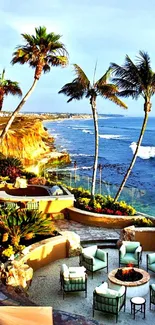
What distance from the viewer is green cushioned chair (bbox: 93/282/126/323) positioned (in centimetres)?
1030

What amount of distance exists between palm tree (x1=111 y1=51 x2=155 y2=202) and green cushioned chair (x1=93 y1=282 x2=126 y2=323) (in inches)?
411

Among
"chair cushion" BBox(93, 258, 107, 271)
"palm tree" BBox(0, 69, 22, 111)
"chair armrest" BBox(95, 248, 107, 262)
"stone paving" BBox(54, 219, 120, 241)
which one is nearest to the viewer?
"chair cushion" BBox(93, 258, 107, 271)

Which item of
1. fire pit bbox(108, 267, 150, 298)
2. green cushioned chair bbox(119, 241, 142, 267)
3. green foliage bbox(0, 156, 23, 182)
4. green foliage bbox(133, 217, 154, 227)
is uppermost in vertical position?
green foliage bbox(0, 156, 23, 182)

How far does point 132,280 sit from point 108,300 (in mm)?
1827

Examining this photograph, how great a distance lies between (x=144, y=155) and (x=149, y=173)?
24.7 metres

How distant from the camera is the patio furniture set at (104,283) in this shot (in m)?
10.4

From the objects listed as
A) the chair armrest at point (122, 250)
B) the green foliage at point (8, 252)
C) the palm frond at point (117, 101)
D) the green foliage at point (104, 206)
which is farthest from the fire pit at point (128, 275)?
the palm frond at point (117, 101)

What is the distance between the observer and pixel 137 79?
21.1 metres

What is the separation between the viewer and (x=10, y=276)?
1117 cm

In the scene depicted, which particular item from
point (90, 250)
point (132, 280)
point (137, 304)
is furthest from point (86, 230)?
point (137, 304)

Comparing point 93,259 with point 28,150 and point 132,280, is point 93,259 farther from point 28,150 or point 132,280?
point 28,150

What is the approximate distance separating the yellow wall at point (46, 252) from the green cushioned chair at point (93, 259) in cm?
122

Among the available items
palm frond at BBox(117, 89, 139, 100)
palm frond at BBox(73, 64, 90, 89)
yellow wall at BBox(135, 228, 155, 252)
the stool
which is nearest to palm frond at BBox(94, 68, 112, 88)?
palm frond at BBox(73, 64, 90, 89)

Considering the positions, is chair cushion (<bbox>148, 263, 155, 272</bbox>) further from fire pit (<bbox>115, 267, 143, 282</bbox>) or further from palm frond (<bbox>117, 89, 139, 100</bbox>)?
palm frond (<bbox>117, 89, 139, 100</bbox>)
